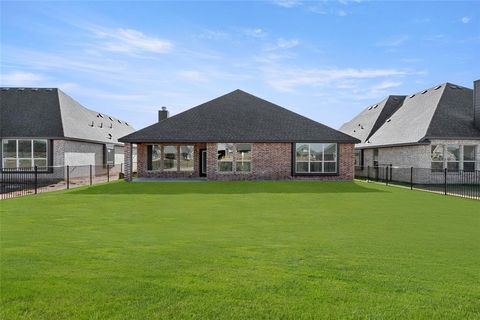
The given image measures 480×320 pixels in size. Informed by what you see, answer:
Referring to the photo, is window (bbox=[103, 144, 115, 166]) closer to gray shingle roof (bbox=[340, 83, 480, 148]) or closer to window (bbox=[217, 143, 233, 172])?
window (bbox=[217, 143, 233, 172])

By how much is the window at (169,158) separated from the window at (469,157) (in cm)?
1926

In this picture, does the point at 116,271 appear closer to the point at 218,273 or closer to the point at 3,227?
the point at 218,273

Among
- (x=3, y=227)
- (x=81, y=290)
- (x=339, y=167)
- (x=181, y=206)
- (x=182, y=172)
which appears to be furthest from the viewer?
(x=182, y=172)

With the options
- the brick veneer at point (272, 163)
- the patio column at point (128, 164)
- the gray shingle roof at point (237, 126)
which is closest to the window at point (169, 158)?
the gray shingle roof at point (237, 126)

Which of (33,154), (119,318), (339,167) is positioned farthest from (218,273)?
(33,154)

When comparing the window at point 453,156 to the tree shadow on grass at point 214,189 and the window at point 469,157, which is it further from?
the tree shadow on grass at point 214,189

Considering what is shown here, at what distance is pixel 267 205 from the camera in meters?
12.8

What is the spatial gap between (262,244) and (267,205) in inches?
232

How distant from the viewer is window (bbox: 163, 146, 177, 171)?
2620 cm

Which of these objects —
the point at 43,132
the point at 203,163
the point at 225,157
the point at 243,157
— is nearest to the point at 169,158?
the point at 203,163

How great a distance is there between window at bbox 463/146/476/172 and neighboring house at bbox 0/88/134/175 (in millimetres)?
25828

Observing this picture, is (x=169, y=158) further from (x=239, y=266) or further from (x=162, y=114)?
(x=239, y=266)

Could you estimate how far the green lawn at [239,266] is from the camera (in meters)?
4.06

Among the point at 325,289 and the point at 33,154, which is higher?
the point at 33,154
